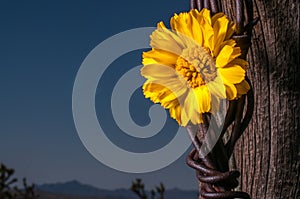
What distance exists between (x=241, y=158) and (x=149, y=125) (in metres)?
0.14

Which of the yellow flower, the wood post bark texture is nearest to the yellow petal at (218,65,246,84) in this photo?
the yellow flower

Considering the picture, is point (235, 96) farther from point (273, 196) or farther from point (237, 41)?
point (273, 196)

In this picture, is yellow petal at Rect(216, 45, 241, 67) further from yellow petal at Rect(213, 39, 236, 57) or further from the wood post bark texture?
the wood post bark texture

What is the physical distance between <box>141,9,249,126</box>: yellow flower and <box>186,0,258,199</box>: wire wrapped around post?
2cm

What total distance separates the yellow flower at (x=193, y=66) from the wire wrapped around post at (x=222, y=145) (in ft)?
0.07

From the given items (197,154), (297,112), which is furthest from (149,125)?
(297,112)

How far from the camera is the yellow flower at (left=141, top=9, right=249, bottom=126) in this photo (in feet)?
1.87

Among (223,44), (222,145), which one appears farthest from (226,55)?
(222,145)

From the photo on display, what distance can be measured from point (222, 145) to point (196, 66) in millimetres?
107

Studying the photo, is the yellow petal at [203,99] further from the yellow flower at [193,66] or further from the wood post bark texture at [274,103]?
the wood post bark texture at [274,103]

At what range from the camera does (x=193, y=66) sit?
58cm

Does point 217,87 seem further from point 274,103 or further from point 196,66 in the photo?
point 274,103

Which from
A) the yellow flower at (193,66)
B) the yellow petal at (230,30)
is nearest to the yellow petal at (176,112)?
the yellow flower at (193,66)

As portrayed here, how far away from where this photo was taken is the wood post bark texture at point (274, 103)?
0.66 m
